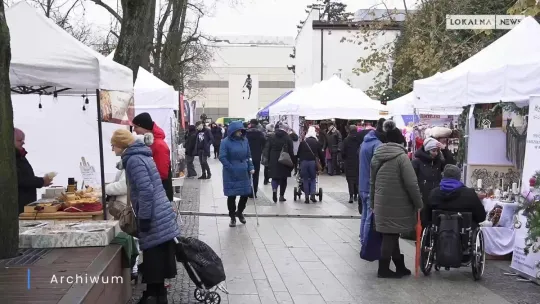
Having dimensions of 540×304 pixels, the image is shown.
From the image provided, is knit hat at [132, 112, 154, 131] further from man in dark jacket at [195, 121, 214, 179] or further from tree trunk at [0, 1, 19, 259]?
man in dark jacket at [195, 121, 214, 179]

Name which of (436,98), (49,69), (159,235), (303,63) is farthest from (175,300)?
(303,63)

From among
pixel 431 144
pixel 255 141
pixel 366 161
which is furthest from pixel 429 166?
pixel 255 141

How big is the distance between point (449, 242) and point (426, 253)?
426 millimetres

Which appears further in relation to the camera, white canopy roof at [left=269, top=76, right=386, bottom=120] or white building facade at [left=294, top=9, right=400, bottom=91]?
white building facade at [left=294, top=9, right=400, bottom=91]

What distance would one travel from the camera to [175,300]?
621cm

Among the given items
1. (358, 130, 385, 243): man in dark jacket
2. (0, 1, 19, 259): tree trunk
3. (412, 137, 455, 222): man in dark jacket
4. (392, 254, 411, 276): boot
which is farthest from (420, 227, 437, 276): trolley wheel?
(0, 1, 19, 259): tree trunk

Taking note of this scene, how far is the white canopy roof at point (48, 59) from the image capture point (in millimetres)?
5789

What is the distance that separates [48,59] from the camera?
5.83m

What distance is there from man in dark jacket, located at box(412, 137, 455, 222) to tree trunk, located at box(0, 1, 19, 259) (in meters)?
5.73

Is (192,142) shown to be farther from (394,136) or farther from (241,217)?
(394,136)

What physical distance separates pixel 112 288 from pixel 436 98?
6.68m

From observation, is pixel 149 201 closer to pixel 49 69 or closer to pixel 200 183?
pixel 49 69

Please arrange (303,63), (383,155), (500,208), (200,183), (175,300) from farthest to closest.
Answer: (303,63) → (200,183) → (500,208) → (383,155) → (175,300)

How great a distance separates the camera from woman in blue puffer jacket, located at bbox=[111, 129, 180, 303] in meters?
5.27
